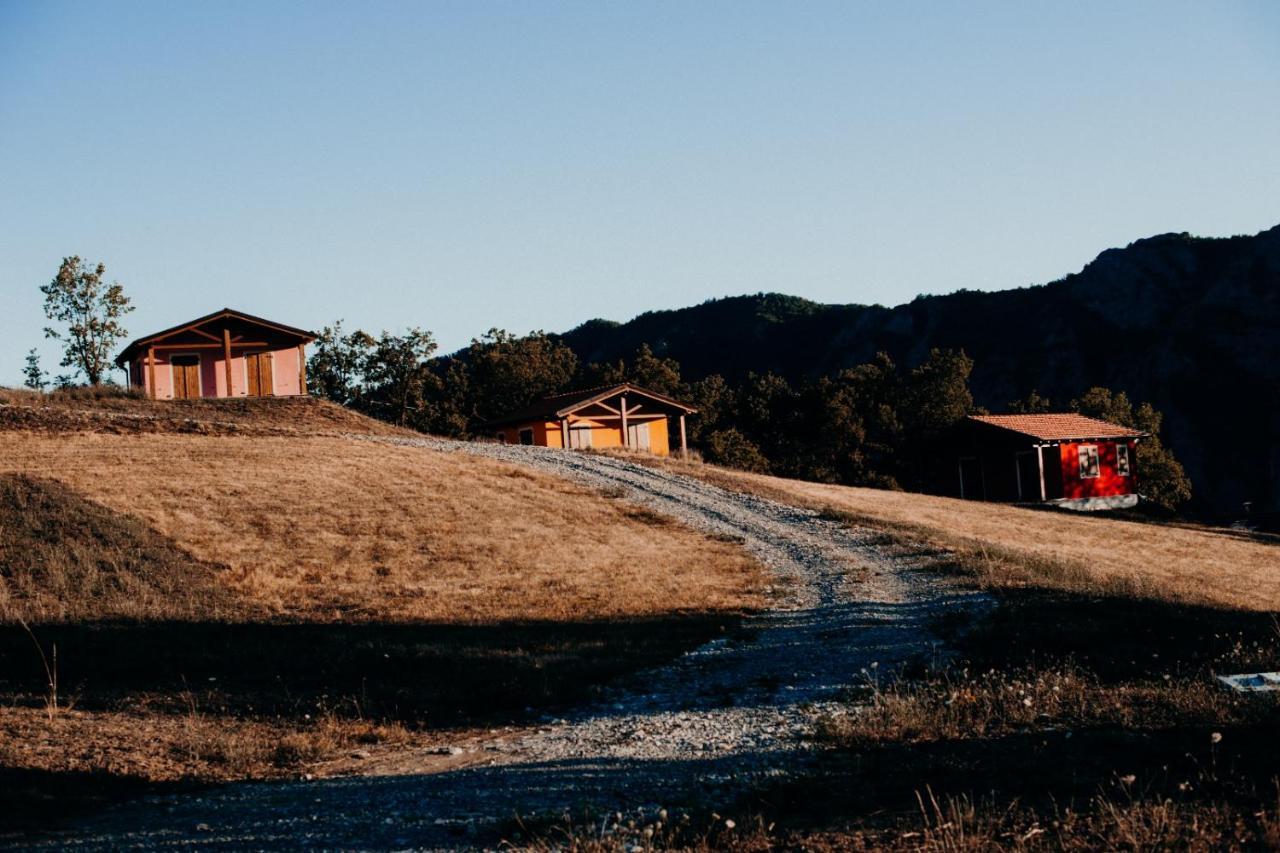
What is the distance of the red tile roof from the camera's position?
46969mm

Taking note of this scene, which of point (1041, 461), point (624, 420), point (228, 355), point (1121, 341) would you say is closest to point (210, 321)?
point (228, 355)

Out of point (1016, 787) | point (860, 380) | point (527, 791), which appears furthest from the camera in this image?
point (860, 380)

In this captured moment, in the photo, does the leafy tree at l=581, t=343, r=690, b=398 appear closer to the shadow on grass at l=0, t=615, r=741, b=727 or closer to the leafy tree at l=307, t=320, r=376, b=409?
the leafy tree at l=307, t=320, r=376, b=409

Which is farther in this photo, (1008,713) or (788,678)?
(788,678)

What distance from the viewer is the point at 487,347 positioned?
2859 inches

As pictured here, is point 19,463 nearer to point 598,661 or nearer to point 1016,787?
point 598,661

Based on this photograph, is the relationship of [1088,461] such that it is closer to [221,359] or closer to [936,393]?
[936,393]

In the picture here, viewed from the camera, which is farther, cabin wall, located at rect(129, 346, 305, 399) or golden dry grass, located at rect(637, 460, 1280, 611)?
cabin wall, located at rect(129, 346, 305, 399)

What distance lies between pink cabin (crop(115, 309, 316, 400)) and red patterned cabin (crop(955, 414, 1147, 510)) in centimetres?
3107

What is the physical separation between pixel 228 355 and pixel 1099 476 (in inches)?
1525

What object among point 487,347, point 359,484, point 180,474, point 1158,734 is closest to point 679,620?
point 1158,734

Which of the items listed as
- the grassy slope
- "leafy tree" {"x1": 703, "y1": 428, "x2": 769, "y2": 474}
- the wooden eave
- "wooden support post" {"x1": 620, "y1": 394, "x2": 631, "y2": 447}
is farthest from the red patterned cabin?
the grassy slope

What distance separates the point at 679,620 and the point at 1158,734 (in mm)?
8547

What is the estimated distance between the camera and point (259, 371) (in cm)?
4566
